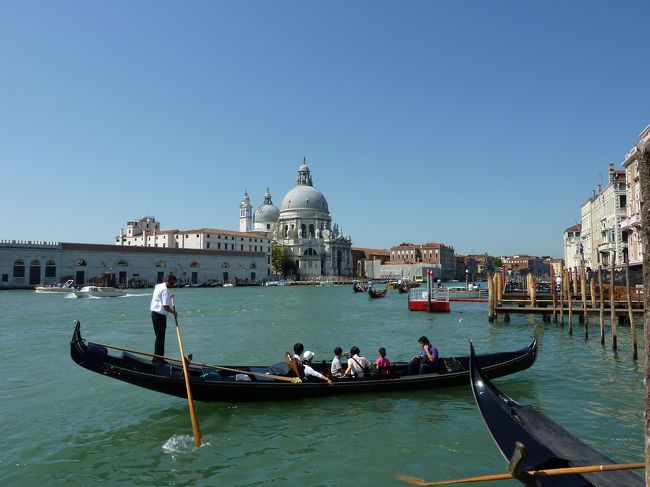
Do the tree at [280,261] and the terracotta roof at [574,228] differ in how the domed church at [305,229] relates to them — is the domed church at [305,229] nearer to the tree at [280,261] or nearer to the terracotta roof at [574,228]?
the tree at [280,261]

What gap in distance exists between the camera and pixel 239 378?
6.46 metres

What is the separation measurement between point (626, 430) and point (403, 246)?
7832cm

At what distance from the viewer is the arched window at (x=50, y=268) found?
44062mm

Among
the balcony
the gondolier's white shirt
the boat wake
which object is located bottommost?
the boat wake

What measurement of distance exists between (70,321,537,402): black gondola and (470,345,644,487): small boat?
6.65ft

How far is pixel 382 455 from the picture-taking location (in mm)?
4875

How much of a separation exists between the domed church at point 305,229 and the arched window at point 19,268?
37.9m

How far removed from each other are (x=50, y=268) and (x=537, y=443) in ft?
155

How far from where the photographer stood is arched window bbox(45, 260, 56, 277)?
145ft

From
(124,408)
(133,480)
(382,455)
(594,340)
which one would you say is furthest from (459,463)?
(594,340)

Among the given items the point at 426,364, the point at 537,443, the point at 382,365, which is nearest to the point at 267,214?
the point at 382,365

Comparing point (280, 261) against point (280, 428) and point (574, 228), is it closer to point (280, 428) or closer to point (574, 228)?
point (574, 228)

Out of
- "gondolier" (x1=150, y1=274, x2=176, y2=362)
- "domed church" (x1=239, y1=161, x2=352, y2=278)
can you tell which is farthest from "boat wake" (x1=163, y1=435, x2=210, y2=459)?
"domed church" (x1=239, y1=161, x2=352, y2=278)

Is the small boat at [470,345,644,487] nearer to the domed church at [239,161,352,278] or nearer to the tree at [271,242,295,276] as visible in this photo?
the tree at [271,242,295,276]
